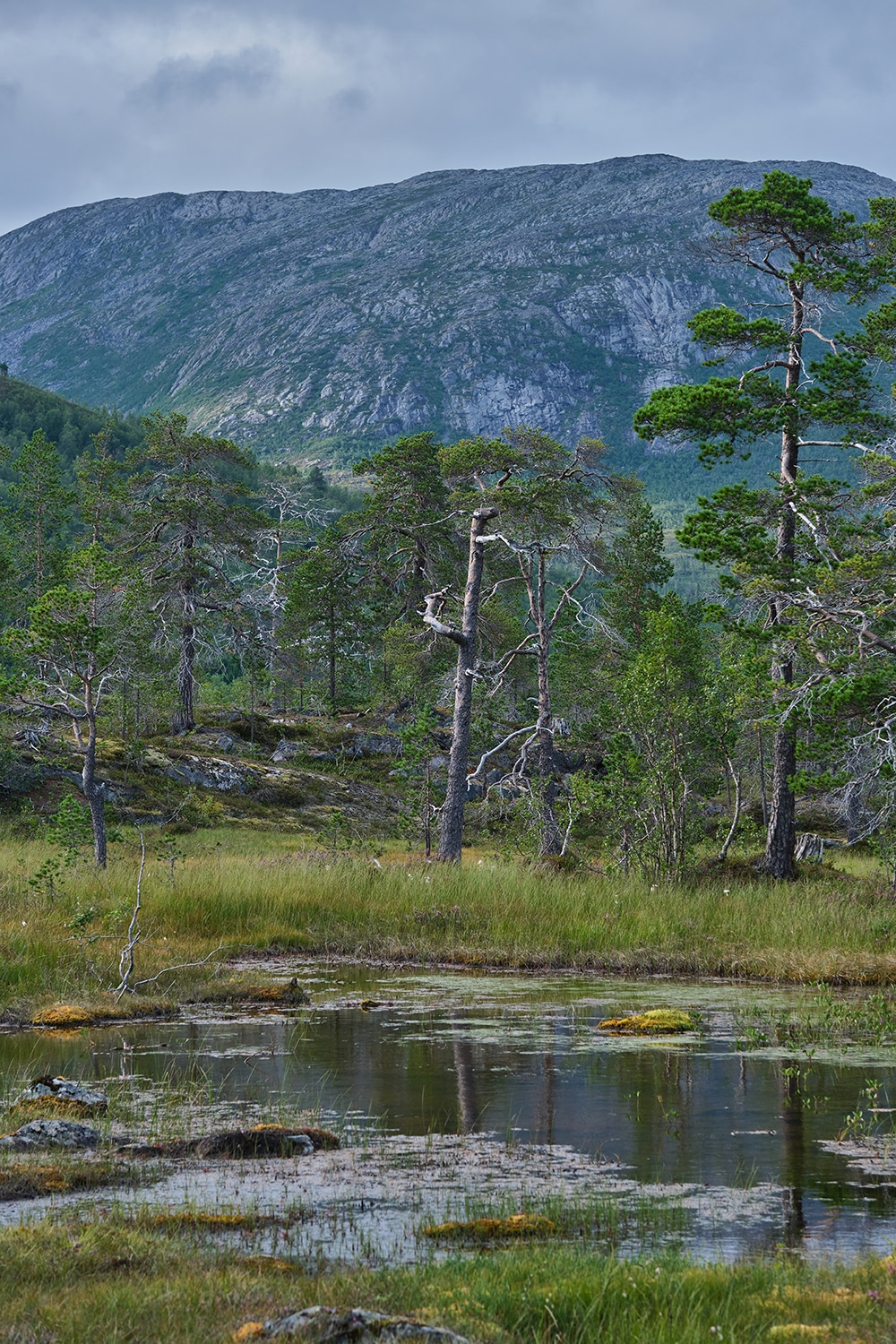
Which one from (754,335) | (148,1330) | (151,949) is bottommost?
(151,949)

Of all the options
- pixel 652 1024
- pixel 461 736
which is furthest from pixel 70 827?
pixel 652 1024

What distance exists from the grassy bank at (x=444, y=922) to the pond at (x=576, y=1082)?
2438 millimetres

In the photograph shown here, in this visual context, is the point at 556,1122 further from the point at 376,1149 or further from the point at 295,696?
the point at 295,696

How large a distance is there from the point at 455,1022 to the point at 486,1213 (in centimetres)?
651

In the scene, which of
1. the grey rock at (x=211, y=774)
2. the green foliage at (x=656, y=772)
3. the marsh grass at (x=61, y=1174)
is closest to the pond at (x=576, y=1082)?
the marsh grass at (x=61, y=1174)

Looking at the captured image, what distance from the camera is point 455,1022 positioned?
1409 cm

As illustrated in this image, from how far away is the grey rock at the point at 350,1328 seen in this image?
5242 mm

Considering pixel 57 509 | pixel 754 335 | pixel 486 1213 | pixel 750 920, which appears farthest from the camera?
pixel 57 509

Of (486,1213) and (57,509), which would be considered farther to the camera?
(57,509)

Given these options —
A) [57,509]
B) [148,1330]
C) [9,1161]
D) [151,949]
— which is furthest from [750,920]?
[57,509]

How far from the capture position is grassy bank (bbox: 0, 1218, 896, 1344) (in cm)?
548

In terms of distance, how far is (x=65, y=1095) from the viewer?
32.7 feet

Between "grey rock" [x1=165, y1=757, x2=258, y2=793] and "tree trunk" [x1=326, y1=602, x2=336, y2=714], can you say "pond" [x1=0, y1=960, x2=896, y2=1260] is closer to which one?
"grey rock" [x1=165, y1=757, x2=258, y2=793]

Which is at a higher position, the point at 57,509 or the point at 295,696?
the point at 57,509
